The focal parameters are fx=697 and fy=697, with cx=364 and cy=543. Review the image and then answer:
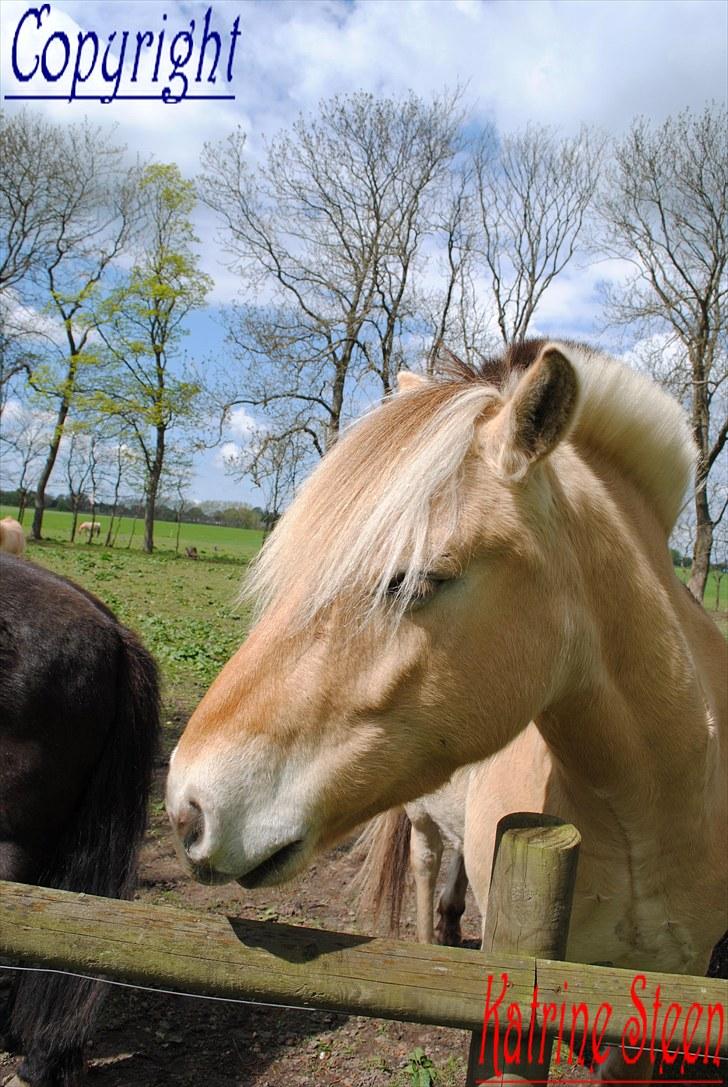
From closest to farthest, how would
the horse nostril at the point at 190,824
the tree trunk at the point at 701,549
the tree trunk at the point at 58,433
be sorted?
the horse nostril at the point at 190,824, the tree trunk at the point at 701,549, the tree trunk at the point at 58,433

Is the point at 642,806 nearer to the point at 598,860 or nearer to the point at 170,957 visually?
the point at 598,860

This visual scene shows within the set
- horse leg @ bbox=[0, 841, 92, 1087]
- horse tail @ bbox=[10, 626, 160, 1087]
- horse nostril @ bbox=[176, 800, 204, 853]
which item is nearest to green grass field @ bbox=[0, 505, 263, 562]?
horse tail @ bbox=[10, 626, 160, 1087]

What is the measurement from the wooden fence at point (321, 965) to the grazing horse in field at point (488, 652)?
157 mm

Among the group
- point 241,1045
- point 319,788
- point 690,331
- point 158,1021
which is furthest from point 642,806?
point 690,331

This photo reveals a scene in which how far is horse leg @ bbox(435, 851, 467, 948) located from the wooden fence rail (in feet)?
10.4

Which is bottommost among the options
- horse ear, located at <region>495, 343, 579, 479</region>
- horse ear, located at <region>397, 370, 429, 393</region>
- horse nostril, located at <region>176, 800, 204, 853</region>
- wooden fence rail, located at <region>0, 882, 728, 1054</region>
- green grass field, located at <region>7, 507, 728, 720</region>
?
green grass field, located at <region>7, 507, 728, 720</region>

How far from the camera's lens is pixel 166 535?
156 feet

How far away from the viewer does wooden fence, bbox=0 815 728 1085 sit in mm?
1476

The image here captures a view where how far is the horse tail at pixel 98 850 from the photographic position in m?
2.97

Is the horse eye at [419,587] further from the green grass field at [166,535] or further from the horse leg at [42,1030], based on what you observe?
the green grass field at [166,535]

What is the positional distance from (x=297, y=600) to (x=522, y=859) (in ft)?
2.55

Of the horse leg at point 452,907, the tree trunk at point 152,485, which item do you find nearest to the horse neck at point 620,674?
the horse leg at point 452,907

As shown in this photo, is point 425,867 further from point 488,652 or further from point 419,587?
point 419,587

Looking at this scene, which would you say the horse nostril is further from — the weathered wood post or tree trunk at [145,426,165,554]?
tree trunk at [145,426,165,554]
